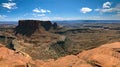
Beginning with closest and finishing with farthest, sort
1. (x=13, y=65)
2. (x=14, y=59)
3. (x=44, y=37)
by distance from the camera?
1. (x=13, y=65)
2. (x=14, y=59)
3. (x=44, y=37)

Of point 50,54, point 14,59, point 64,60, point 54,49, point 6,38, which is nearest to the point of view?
point 14,59

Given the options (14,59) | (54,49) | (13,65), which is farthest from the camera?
(54,49)

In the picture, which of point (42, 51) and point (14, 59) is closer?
point (14, 59)

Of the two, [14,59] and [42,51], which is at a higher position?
[14,59]

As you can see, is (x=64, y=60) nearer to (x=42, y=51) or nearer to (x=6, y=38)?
(x=42, y=51)

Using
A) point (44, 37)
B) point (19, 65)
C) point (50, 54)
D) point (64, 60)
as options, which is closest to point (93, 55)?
point (64, 60)

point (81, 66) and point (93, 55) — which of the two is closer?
point (81, 66)

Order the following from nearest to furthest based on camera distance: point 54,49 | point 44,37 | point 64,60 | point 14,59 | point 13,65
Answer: point 13,65
point 14,59
point 64,60
point 54,49
point 44,37

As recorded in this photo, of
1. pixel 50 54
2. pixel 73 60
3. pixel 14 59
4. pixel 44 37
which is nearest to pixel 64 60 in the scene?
pixel 73 60

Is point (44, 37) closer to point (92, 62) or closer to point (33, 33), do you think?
point (33, 33)
